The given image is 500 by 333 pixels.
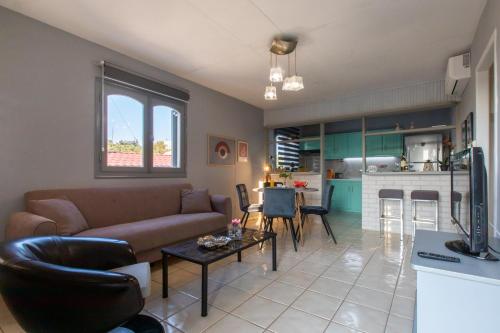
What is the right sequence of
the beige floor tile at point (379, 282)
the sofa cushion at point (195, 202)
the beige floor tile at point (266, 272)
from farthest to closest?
the sofa cushion at point (195, 202)
the beige floor tile at point (266, 272)
the beige floor tile at point (379, 282)

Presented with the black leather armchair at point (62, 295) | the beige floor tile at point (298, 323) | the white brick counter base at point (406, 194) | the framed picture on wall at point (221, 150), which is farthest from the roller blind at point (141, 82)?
the white brick counter base at point (406, 194)

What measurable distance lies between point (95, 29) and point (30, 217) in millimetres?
2032

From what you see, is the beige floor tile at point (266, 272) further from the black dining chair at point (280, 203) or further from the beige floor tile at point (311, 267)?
the black dining chair at point (280, 203)

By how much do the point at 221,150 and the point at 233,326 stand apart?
3482 millimetres

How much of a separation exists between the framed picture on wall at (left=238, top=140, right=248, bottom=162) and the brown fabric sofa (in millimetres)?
1738

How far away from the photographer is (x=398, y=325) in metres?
1.75

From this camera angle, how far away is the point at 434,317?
3.61 ft

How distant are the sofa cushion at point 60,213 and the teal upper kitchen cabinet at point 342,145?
19.4ft

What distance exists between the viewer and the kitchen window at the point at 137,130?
10.3 feet

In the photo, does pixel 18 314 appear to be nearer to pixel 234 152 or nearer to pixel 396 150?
pixel 234 152

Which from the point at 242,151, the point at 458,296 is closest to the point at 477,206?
the point at 458,296

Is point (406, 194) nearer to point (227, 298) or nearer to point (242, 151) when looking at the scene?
point (242, 151)

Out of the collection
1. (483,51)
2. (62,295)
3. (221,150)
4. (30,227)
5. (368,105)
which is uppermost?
(368,105)

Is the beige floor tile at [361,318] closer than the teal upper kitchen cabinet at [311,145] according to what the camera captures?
Yes
